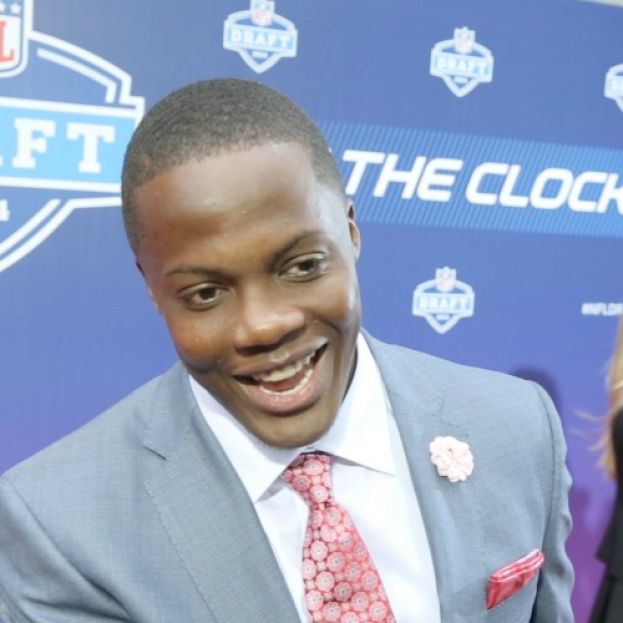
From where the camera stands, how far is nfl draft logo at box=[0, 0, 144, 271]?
165 centimetres

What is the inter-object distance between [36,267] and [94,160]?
9.7 inches

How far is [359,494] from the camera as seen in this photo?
0.95 meters

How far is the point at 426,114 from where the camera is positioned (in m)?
2.00

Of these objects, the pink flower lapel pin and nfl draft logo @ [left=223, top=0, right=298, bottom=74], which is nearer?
the pink flower lapel pin

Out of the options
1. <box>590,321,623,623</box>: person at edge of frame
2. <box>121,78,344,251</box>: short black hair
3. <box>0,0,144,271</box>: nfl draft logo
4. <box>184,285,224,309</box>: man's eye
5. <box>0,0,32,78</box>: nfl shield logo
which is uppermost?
<box>0,0,32,78</box>: nfl shield logo

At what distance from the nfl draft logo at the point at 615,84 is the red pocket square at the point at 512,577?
1533 mm

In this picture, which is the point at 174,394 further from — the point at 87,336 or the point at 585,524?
the point at 585,524

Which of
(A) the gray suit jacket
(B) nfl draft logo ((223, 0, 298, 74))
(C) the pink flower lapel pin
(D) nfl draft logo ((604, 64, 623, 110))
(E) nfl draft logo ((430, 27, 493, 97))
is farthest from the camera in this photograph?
(D) nfl draft logo ((604, 64, 623, 110))

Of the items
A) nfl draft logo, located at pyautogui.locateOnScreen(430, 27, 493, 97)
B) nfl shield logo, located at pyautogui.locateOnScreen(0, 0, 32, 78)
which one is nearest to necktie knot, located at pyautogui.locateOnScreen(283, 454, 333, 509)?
nfl shield logo, located at pyautogui.locateOnScreen(0, 0, 32, 78)

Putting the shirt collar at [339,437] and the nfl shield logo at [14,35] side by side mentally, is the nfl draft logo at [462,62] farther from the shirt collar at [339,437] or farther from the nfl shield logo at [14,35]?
the shirt collar at [339,437]

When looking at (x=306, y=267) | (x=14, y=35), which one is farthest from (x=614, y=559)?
(x=14, y=35)

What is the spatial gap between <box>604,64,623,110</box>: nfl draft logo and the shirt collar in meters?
1.49

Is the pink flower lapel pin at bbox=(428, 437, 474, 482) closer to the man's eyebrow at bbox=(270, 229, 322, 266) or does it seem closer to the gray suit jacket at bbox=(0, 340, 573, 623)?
the gray suit jacket at bbox=(0, 340, 573, 623)

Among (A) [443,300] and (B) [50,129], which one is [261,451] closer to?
(B) [50,129]
